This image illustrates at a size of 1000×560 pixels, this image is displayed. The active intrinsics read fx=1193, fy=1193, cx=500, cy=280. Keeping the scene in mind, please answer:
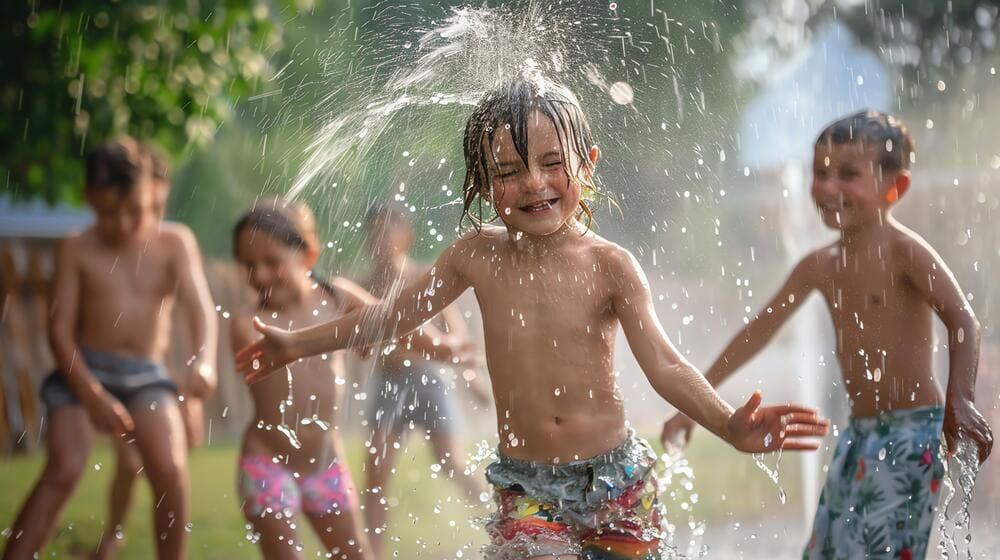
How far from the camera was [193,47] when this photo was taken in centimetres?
621

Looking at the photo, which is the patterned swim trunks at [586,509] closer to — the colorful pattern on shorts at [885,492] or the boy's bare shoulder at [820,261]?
the colorful pattern on shorts at [885,492]

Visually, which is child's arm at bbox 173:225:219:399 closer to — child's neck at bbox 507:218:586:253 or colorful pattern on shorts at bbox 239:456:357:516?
colorful pattern on shorts at bbox 239:456:357:516

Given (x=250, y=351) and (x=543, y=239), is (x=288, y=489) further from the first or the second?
(x=543, y=239)

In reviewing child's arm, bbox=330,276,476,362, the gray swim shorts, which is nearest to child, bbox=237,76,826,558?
child's arm, bbox=330,276,476,362

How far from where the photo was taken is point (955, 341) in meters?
3.05

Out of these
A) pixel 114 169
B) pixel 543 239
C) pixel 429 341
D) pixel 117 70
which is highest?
pixel 117 70

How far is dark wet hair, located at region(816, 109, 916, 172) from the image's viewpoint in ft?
11.2

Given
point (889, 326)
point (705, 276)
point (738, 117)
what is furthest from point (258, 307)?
point (738, 117)

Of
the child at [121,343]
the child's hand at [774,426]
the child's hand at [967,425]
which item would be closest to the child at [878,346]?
the child's hand at [967,425]

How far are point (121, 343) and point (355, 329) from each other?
196cm

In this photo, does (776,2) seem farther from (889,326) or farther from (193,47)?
(889,326)

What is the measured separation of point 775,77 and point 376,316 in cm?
564

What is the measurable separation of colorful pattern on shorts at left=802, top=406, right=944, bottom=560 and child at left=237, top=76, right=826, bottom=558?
25.2 inches

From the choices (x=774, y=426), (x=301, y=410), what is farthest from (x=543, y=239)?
(x=301, y=410)
